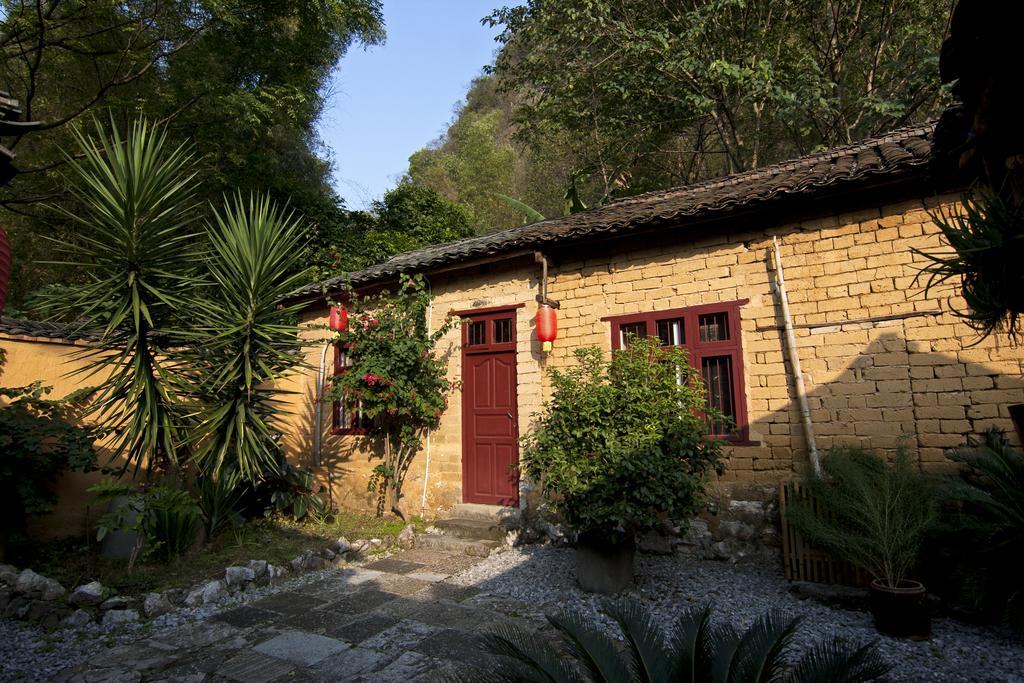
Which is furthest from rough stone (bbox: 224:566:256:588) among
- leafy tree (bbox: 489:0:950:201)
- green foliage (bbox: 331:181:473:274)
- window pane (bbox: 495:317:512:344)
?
green foliage (bbox: 331:181:473:274)

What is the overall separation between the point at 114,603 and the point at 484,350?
460 cm

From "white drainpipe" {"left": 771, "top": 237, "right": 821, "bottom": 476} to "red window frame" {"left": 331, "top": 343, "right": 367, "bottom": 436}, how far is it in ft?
19.2

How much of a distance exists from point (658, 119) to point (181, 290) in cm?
1129

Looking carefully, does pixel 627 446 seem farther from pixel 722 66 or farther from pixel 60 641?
pixel 722 66

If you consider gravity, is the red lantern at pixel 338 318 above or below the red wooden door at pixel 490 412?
above

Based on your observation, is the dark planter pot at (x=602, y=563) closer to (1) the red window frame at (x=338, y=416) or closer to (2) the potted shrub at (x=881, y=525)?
(2) the potted shrub at (x=881, y=525)

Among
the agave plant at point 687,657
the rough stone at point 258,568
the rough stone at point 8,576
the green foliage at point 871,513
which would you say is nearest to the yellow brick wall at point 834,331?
the green foliage at point 871,513

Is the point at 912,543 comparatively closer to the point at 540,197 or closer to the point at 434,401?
the point at 434,401

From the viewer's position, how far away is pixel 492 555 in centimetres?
611

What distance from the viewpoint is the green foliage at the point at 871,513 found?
Result: 3.91 meters

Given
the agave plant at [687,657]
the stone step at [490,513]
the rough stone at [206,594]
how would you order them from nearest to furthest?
the agave plant at [687,657] < the rough stone at [206,594] < the stone step at [490,513]

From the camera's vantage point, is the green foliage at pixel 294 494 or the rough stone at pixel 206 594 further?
the green foliage at pixel 294 494

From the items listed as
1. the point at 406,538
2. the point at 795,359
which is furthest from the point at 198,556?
the point at 795,359

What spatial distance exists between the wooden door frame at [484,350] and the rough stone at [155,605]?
11.6 feet
